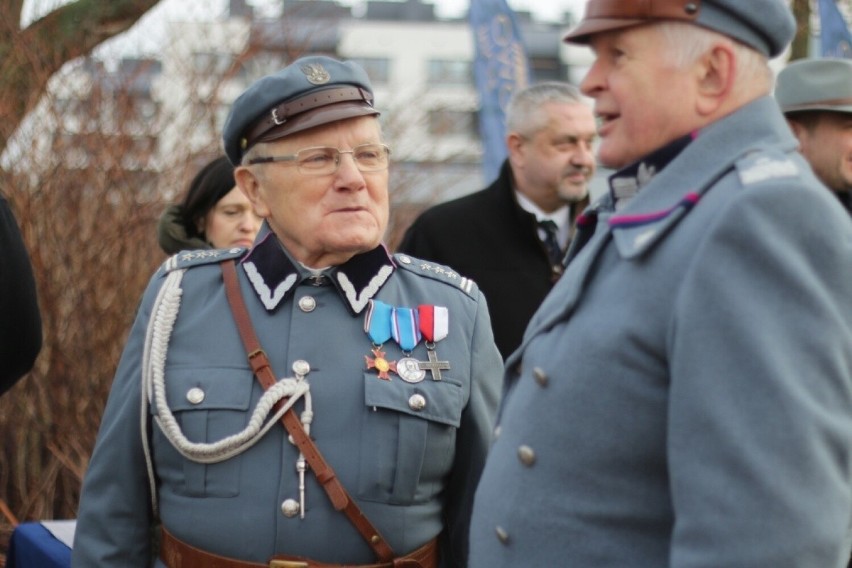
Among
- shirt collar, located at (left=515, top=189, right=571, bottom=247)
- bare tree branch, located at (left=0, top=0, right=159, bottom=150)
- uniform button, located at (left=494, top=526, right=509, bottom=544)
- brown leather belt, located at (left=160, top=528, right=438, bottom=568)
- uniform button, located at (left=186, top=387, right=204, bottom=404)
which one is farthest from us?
bare tree branch, located at (left=0, top=0, right=159, bottom=150)

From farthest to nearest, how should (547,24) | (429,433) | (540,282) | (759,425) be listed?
(547,24) → (540,282) → (429,433) → (759,425)

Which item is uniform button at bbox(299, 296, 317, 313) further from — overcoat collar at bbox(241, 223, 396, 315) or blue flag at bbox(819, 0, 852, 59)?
blue flag at bbox(819, 0, 852, 59)

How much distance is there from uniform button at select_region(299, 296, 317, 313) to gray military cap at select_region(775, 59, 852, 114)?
5.88 ft

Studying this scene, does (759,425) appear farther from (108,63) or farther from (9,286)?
(108,63)

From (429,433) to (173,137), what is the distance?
494 centimetres

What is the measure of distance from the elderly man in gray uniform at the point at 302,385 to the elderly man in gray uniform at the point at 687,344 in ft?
2.15

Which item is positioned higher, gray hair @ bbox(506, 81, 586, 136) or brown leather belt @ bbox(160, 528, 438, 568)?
gray hair @ bbox(506, 81, 586, 136)

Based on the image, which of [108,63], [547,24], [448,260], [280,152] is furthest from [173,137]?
[547,24]

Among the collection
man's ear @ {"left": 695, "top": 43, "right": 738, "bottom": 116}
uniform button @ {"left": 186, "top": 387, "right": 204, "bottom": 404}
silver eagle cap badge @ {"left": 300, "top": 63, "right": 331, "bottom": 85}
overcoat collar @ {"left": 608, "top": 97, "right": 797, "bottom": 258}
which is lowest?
uniform button @ {"left": 186, "top": 387, "right": 204, "bottom": 404}

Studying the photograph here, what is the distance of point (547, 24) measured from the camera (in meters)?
62.6

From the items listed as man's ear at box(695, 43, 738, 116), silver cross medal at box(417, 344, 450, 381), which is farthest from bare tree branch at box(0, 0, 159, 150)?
man's ear at box(695, 43, 738, 116)

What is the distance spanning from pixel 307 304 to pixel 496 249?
7.17 ft

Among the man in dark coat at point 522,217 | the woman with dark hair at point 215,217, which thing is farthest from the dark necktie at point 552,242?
the woman with dark hair at point 215,217

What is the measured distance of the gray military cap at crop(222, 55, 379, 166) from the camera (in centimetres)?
301
